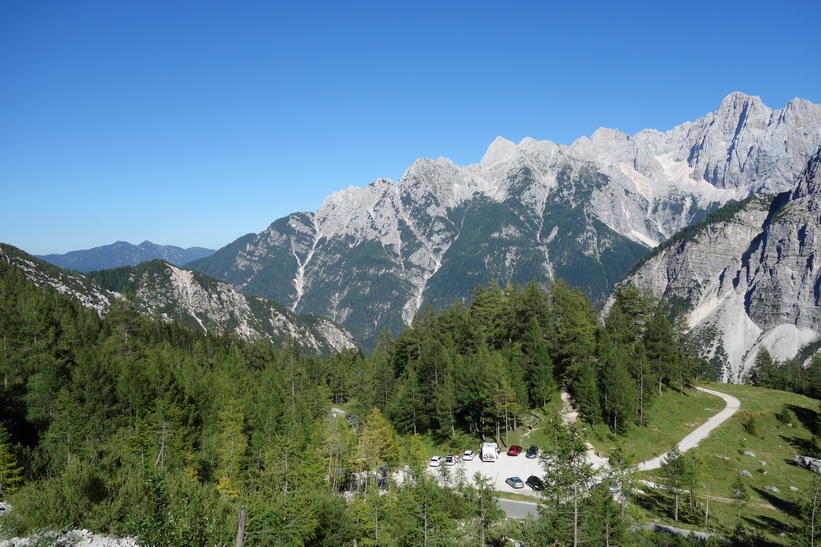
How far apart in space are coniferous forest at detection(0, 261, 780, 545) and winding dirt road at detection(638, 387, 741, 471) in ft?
20.8

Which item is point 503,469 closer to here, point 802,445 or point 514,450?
point 514,450

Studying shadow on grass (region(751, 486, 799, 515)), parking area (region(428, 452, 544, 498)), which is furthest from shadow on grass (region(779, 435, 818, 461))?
parking area (region(428, 452, 544, 498))

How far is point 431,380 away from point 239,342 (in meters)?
68.3

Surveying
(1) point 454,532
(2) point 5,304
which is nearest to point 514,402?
(1) point 454,532

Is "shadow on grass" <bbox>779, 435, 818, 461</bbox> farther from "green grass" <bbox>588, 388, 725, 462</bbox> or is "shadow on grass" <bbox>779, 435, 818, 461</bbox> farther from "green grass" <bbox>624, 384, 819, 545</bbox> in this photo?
"green grass" <bbox>588, 388, 725, 462</bbox>

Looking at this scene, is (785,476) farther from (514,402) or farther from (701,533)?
(514,402)

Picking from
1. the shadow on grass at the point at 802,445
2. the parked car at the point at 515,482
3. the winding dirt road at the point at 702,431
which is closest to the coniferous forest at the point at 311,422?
the winding dirt road at the point at 702,431

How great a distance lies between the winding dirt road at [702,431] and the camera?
61469 mm

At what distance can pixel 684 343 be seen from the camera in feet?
280

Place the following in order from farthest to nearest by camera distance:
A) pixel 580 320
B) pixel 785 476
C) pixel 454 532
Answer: pixel 580 320 < pixel 785 476 < pixel 454 532

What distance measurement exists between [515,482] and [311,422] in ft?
103

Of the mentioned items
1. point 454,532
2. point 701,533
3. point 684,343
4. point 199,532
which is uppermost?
point 684,343

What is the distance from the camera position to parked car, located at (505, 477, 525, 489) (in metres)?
54.5

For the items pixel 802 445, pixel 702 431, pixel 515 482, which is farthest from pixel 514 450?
pixel 802 445
